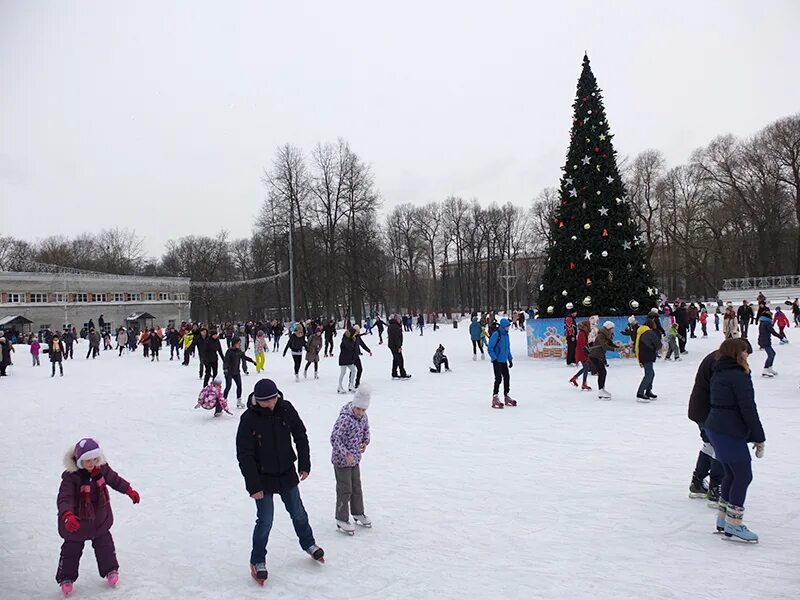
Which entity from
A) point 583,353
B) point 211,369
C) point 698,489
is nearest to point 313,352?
point 211,369

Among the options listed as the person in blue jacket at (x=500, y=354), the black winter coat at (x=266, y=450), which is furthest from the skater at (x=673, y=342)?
the black winter coat at (x=266, y=450)

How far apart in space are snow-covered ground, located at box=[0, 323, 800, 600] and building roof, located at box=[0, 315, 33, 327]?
150 ft

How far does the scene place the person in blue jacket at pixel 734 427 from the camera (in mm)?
4555

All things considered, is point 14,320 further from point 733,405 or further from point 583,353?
point 733,405

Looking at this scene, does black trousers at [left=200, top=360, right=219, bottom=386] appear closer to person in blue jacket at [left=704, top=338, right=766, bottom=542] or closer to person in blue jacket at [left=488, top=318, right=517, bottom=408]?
person in blue jacket at [left=488, top=318, right=517, bottom=408]

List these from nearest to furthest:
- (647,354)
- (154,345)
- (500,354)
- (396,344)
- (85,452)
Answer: (85,452) < (647,354) < (500,354) < (396,344) < (154,345)

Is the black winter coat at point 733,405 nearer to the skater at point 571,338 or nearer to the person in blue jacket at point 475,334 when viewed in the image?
the skater at point 571,338

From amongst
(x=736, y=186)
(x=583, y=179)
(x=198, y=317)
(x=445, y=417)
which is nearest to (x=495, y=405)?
(x=445, y=417)

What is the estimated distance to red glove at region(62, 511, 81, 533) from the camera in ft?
13.5

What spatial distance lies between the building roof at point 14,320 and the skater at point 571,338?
48185mm

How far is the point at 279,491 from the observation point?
4.43 m

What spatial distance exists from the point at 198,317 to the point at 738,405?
3038 inches

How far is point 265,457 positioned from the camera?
14.3 feet

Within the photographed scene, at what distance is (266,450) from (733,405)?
3459 millimetres
